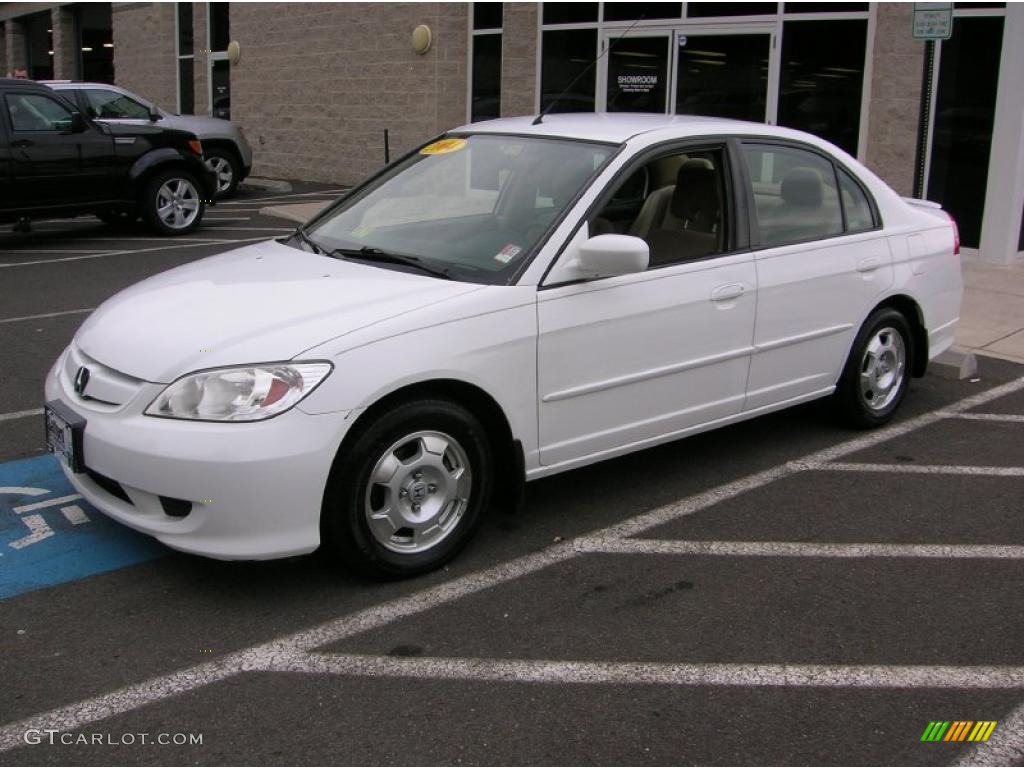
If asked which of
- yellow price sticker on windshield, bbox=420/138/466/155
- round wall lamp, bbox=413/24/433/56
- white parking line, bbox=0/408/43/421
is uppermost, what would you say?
round wall lamp, bbox=413/24/433/56

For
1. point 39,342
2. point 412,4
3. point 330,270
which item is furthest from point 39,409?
point 412,4

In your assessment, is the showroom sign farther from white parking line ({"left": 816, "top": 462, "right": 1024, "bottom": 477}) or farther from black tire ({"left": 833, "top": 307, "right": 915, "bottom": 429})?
white parking line ({"left": 816, "top": 462, "right": 1024, "bottom": 477})

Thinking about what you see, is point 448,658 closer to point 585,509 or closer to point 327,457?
point 327,457

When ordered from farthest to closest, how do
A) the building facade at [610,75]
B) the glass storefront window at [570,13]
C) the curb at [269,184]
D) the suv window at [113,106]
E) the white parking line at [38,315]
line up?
1. the curb at [269,184]
2. the suv window at [113,106]
3. the glass storefront window at [570,13]
4. the building facade at [610,75]
5. the white parking line at [38,315]

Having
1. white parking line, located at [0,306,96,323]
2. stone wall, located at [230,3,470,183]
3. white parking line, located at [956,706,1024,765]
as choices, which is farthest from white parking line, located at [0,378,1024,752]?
stone wall, located at [230,3,470,183]

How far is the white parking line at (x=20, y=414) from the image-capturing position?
5.83 meters

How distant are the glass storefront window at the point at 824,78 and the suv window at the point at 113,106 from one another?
8.52m

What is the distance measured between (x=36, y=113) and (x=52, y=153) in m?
0.43

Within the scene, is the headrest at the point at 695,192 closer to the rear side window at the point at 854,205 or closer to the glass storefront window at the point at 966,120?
the rear side window at the point at 854,205

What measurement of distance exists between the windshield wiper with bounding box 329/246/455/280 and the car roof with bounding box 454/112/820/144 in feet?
3.25

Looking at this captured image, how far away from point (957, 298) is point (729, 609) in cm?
333

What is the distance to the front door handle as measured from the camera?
482cm

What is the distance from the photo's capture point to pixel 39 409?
19.6 feet

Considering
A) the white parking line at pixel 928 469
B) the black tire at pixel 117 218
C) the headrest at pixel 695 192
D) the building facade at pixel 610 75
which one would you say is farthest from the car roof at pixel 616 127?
the black tire at pixel 117 218
